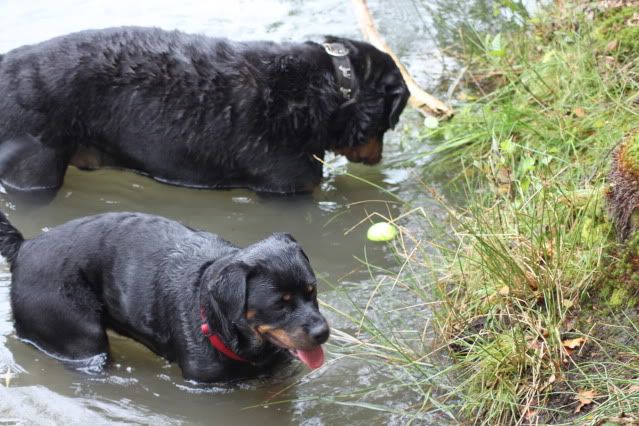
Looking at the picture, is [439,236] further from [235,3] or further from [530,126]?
[235,3]

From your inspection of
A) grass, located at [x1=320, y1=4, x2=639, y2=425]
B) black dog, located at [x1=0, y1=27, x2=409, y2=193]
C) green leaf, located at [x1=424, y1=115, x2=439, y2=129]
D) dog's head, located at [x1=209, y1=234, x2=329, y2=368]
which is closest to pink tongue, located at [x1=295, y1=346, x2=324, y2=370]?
dog's head, located at [x1=209, y1=234, x2=329, y2=368]

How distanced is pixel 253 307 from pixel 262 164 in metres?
2.56

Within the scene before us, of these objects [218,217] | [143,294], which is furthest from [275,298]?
[218,217]

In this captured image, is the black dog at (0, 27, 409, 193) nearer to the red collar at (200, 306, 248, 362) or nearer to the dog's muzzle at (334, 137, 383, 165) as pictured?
the dog's muzzle at (334, 137, 383, 165)

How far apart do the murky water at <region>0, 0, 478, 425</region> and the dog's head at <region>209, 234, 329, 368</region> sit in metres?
0.53

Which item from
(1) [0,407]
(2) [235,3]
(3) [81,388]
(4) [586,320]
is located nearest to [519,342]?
(4) [586,320]

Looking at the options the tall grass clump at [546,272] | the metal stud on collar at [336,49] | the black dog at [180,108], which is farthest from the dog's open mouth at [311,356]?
the metal stud on collar at [336,49]

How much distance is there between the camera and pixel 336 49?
22.7 ft

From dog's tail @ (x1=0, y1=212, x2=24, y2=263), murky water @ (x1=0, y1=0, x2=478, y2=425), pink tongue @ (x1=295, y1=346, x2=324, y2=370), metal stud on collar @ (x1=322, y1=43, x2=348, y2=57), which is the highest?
metal stud on collar @ (x1=322, y1=43, x2=348, y2=57)

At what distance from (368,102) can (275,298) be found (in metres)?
3.01

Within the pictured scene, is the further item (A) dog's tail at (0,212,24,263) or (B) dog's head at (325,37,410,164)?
(B) dog's head at (325,37,410,164)

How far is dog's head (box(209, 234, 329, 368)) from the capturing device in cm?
435

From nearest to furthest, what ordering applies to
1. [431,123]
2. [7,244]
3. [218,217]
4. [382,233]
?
[382,233] → [7,244] → [218,217] → [431,123]

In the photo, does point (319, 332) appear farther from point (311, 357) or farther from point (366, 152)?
point (366, 152)
